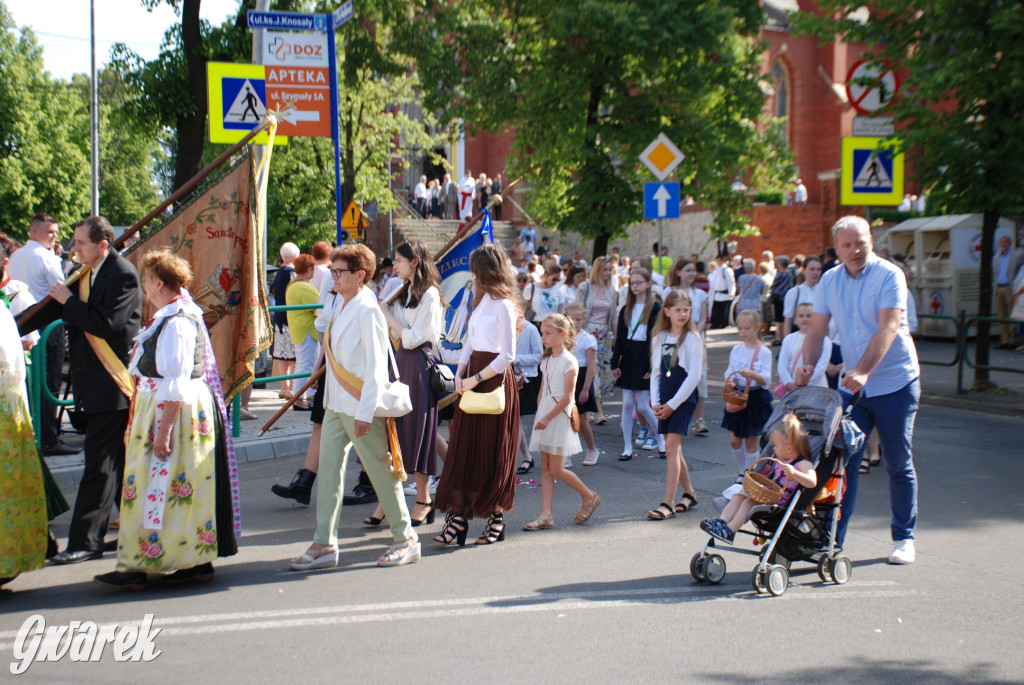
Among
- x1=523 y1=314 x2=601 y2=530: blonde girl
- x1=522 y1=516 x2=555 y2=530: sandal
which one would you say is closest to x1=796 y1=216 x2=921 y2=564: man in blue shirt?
x1=523 y1=314 x2=601 y2=530: blonde girl

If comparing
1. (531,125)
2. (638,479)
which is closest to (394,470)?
(638,479)

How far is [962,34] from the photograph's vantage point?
11727mm

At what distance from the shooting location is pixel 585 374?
9.41 meters

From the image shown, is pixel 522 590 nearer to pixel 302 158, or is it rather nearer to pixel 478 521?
pixel 478 521

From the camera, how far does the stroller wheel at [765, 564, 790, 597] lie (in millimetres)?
5301

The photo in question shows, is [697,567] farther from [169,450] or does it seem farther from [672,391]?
[169,450]

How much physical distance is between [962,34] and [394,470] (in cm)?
935

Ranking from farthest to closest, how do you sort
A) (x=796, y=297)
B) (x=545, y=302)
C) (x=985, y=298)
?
(x=985, y=298), (x=796, y=297), (x=545, y=302)

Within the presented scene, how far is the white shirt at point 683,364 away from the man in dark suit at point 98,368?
3.68 metres

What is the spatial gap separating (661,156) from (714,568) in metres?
9.39

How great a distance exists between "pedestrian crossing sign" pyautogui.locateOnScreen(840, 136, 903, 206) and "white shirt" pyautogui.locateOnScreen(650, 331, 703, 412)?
19.4 ft

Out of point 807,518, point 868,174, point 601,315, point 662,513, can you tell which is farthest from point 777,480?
point 868,174

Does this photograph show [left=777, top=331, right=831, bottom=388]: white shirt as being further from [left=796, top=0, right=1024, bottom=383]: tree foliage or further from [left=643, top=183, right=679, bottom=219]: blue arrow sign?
[left=643, top=183, right=679, bottom=219]: blue arrow sign

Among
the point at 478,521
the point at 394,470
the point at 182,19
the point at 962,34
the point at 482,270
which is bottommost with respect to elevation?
the point at 478,521
